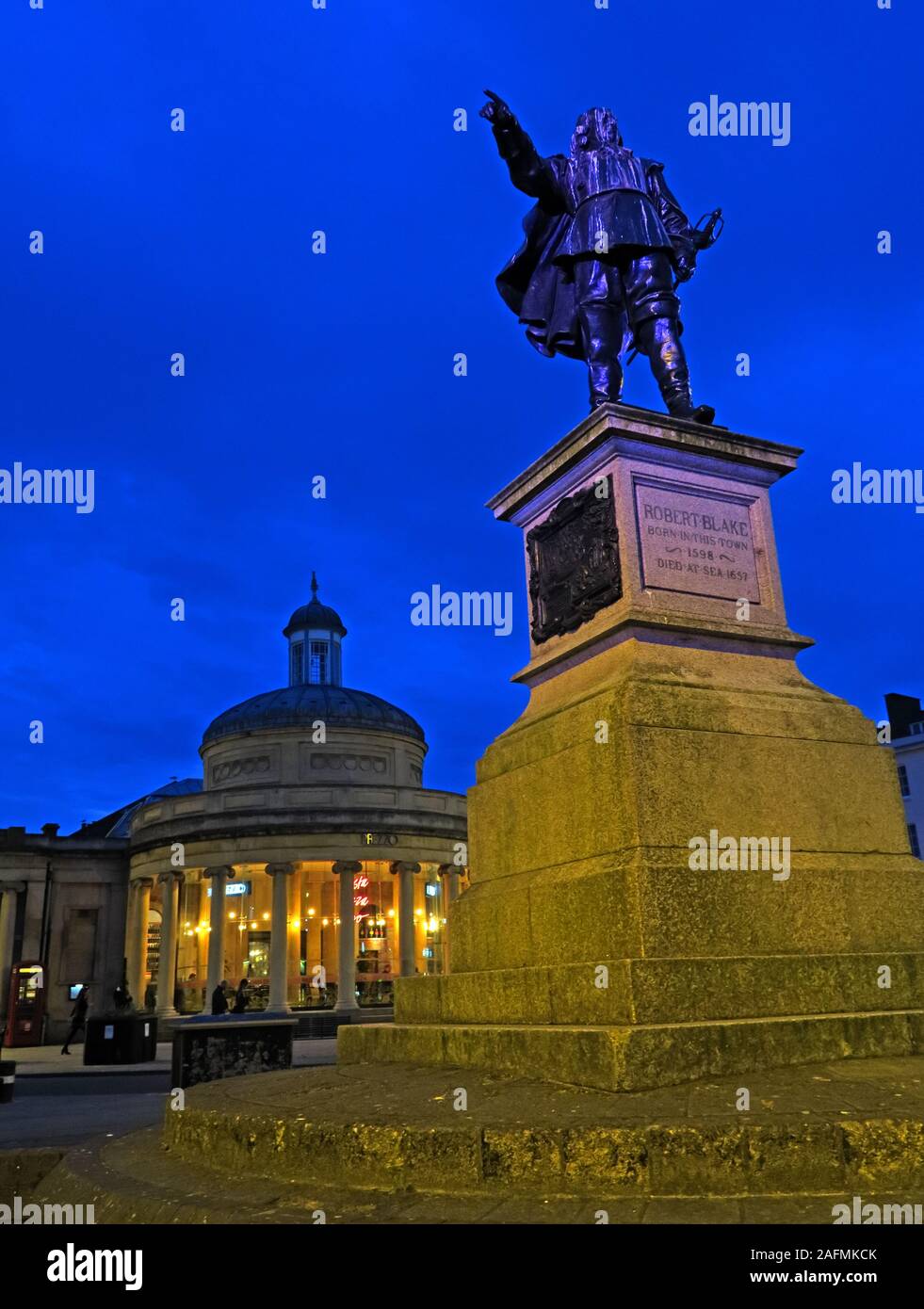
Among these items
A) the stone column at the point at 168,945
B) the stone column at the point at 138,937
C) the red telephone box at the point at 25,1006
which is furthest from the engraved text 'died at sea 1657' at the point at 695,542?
the stone column at the point at 138,937

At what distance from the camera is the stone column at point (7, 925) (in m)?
47.2

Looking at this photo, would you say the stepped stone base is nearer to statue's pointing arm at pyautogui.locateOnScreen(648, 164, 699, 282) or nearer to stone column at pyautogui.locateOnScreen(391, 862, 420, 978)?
statue's pointing arm at pyautogui.locateOnScreen(648, 164, 699, 282)

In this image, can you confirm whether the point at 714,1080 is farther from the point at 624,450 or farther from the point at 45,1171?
the point at 624,450

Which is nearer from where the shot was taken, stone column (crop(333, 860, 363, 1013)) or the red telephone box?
the red telephone box

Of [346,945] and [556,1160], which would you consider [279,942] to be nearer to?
[346,945]

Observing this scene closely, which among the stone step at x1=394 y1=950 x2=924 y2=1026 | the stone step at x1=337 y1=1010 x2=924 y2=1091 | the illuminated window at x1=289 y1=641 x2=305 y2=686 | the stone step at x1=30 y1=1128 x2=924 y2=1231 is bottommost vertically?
the stone step at x1=30 y1=1128 x2=924 y2=1231

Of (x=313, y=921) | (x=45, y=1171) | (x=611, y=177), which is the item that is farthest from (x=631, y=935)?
(x=313, y=921)

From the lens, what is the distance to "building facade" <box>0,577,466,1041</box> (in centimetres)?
4684

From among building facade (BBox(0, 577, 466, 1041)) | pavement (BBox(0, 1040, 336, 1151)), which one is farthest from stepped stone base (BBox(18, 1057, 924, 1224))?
building facade (BBox(0, 577, 466, 1041))

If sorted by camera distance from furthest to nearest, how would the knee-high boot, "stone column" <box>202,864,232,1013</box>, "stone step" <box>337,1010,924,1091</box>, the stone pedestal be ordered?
"stone column" <box>202,864,232,1013</box>, the knee-high boot, the stone pedestal, "stone step" <box>337,1010,924,1091</box>

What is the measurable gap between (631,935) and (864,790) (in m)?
2.48

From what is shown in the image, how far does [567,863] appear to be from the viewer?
→ 6.91 m

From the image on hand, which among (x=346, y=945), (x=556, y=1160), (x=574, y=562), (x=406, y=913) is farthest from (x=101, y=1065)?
(x=556, y=1160)

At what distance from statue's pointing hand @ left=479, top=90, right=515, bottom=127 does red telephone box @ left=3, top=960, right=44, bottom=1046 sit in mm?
34895
